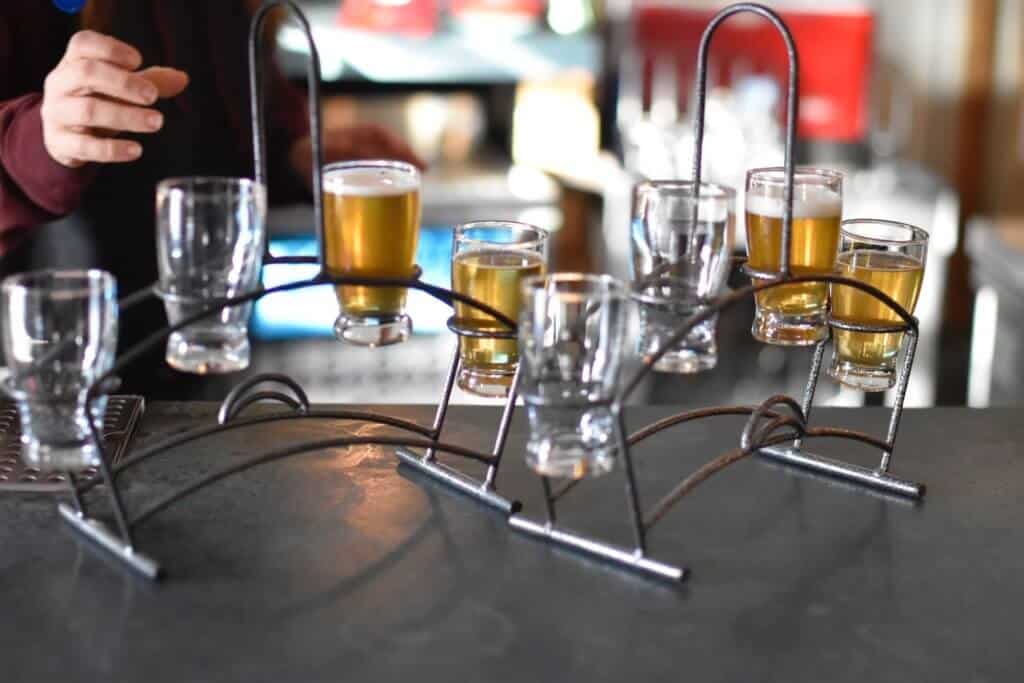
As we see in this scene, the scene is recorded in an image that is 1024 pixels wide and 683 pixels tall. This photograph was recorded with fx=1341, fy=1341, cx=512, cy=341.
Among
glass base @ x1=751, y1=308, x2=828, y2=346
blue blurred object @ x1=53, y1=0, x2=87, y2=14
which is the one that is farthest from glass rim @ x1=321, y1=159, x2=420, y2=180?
blue blurred object @ x1=53, y1=0, x2=87, y2=14

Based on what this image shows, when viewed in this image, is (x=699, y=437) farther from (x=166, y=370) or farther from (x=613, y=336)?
(x=166, y=370)

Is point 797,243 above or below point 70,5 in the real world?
below

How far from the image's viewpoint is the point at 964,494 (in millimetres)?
1258

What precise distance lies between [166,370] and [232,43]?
534 millimetres

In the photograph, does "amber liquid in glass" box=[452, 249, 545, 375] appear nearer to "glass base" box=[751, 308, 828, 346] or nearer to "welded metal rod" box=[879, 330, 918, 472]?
"glass base" box=[751, 308, 828, 346]

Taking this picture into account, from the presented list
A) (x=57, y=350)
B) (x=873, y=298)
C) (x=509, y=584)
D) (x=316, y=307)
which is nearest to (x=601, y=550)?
(x=509, y=584)

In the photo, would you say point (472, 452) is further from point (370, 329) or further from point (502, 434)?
point (370, 329)

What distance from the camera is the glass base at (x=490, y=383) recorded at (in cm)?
119

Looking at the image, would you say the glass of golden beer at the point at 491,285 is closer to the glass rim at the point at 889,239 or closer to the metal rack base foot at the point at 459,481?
the metal rack base foot at the point at 459,481

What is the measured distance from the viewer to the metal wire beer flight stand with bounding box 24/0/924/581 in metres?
1.03

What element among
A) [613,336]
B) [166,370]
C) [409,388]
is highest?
[613,336]

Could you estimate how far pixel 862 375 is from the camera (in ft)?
4.05

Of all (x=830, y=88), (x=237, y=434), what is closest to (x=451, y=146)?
(x=830, y=88)

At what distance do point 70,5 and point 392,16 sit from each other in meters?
1.63
